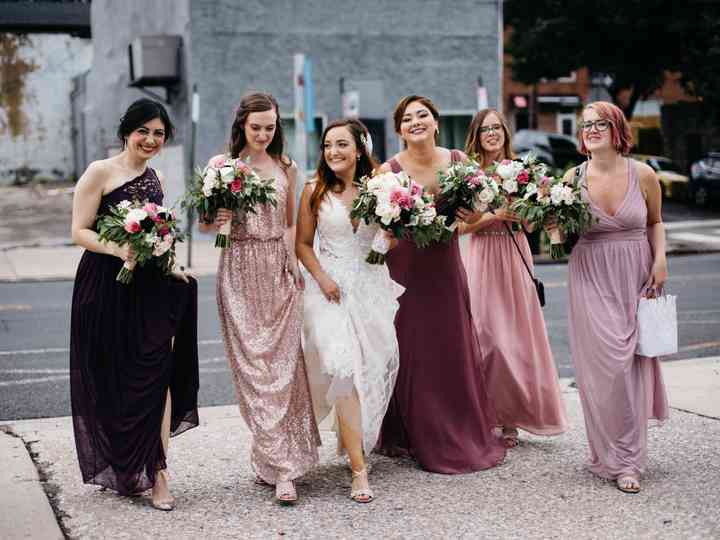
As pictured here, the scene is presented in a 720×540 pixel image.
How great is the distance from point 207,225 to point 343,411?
1.24 m

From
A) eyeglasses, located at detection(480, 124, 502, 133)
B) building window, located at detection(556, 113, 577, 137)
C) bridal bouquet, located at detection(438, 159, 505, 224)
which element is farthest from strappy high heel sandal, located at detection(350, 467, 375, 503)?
building window, located at detection(556, 113, 577, 137)

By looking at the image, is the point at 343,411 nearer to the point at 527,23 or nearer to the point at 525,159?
the point at 525,159

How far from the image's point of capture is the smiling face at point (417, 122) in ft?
19.9

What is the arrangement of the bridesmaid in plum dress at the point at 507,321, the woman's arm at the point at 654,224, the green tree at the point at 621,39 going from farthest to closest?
the green tree at the point at 621,39
the bridesmaid in plum dress at the point at 507,321
the woman's arm at the point at 654,224

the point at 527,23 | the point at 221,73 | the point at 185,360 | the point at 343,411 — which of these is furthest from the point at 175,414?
the point at 527,23

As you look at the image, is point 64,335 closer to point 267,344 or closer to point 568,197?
point 267,344

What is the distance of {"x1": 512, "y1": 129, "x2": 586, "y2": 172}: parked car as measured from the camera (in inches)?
1247

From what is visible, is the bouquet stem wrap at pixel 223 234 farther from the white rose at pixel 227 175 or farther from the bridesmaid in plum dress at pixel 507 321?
the bridesmaid in plum dress at pixel 507 321

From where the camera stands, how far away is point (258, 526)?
16.6ft

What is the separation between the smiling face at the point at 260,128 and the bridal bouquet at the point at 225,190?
0.20 m

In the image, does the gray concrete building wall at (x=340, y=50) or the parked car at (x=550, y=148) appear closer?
the gray concrete building wall at (x=340, y=50)

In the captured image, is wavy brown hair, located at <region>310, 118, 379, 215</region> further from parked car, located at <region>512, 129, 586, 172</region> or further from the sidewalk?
parked car, located at <region>512, 129, 586, 172</region>

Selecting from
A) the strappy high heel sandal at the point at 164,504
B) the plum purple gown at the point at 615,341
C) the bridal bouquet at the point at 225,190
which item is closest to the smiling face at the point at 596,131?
the plum purple gown at the point at 615,341

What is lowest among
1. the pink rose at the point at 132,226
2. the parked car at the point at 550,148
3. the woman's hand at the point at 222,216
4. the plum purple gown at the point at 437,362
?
the plum purple gown at the point at 437,362
